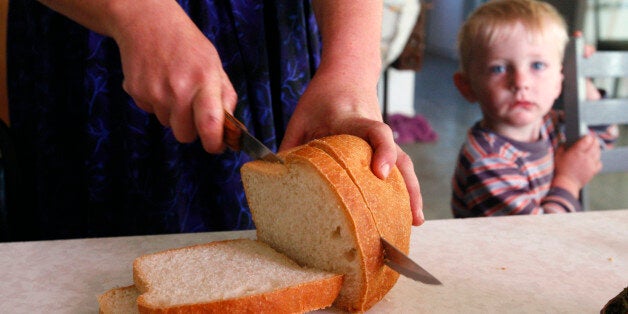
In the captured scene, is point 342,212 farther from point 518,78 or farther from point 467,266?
point 518,78

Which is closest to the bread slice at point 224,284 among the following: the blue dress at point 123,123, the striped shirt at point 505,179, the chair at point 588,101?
the blue dress at point 123,123

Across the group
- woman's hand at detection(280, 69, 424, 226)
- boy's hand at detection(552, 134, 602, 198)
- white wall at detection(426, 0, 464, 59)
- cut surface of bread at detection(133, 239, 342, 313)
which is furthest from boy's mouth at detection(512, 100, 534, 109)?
white wall at detection(426, 0, 464, 59)

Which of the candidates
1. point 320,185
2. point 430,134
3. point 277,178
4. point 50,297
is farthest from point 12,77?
point 430,134

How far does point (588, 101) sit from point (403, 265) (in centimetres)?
145

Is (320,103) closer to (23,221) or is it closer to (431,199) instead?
(23,221)

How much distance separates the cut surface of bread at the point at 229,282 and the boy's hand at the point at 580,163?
4.36 feet

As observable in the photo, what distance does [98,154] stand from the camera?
1.32m

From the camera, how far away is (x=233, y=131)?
96 cm

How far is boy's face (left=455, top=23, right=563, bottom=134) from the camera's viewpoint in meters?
1.94

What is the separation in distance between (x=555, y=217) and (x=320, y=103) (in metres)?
0.55

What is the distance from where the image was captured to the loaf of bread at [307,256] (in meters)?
0.82

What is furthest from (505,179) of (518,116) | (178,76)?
(178,76)

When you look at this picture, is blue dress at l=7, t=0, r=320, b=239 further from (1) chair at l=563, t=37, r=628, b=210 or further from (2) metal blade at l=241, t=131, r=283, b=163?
(1) chair at l=563, t=37, r=628, b=210

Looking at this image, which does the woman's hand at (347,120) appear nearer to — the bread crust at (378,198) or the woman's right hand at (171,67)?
the bread crust at (378,198)
